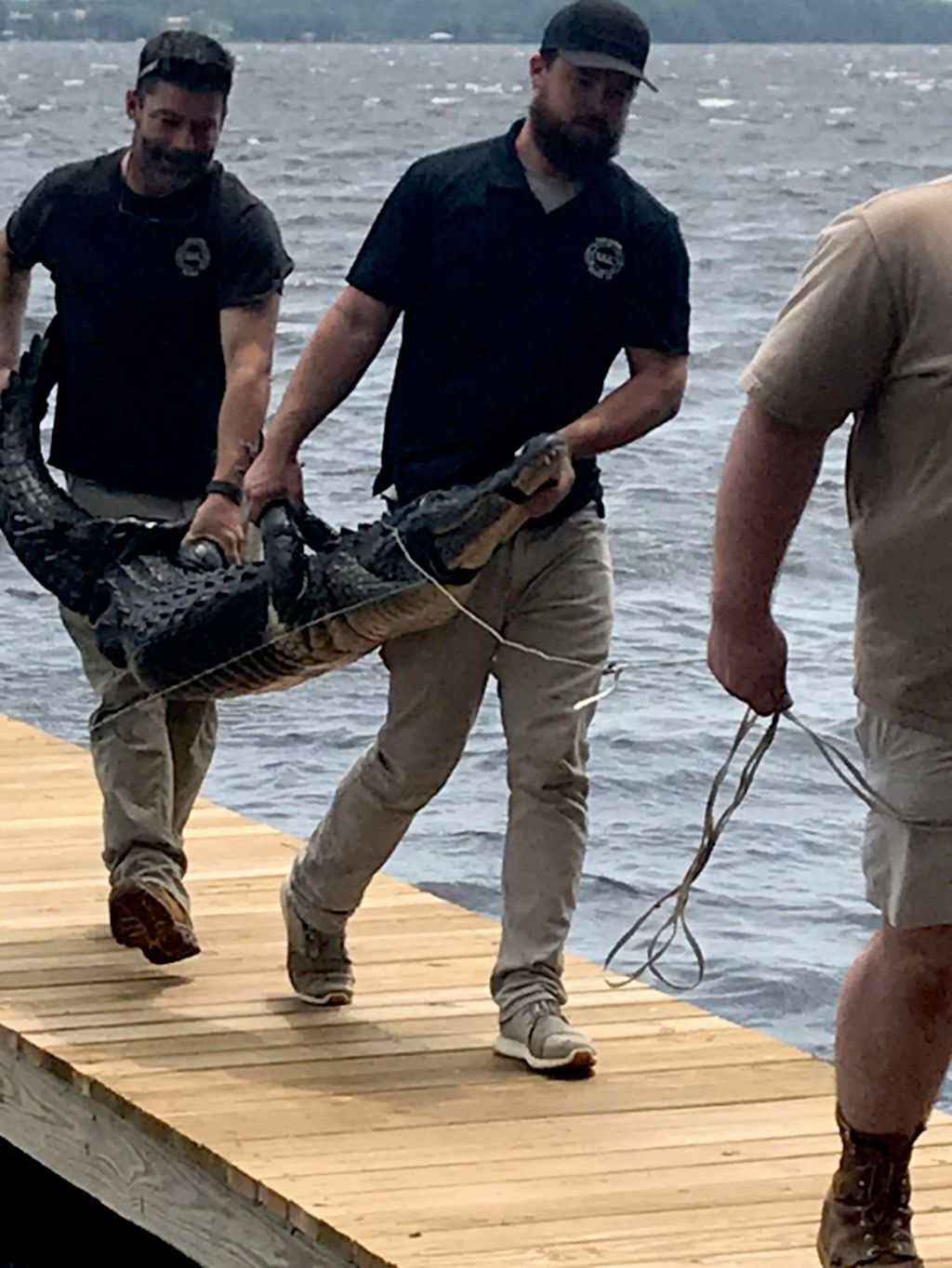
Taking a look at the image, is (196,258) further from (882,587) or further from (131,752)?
(882,587)

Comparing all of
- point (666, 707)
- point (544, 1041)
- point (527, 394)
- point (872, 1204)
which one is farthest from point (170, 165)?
point (666, 707)

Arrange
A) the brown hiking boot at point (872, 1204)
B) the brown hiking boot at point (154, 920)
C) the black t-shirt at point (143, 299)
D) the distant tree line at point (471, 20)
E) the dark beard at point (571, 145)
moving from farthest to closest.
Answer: the distant tree line at point (471, 20) < the brown hiking boot at point (154, 920) < the black t-shirt at point (143, 299) < the dark beard at point (571, 145) < the brown hiking boot at point (872, 1204)

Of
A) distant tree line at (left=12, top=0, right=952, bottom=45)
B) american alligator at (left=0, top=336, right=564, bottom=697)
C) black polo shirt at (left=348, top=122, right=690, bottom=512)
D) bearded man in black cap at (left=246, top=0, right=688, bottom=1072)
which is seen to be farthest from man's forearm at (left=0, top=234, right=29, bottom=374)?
distant tree line at (left=12, top=0, right=952, bottom=45)

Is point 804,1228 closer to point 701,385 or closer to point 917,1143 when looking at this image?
point 917,1143

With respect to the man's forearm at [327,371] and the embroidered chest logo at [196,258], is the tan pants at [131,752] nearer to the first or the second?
the embroidered chest logo at [196,258]

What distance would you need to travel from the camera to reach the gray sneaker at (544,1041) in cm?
546

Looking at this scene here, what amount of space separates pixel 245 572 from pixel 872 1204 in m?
1.88

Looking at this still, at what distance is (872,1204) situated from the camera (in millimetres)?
4273

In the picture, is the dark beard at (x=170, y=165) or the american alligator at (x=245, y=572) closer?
the american alligator at (x=245, y=572)

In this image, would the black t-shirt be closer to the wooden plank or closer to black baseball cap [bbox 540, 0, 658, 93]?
→ black baseball cap [bbox 540, 0, 658, 93]

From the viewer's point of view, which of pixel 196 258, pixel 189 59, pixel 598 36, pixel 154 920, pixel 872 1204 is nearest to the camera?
pixel 872 1204

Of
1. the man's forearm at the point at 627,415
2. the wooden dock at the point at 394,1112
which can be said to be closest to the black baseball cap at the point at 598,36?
the man's forearm at the point at 627,415

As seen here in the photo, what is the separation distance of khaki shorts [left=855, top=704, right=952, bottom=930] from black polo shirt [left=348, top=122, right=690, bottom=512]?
56.9 inches

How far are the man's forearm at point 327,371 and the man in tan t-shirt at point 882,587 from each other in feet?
5.09
